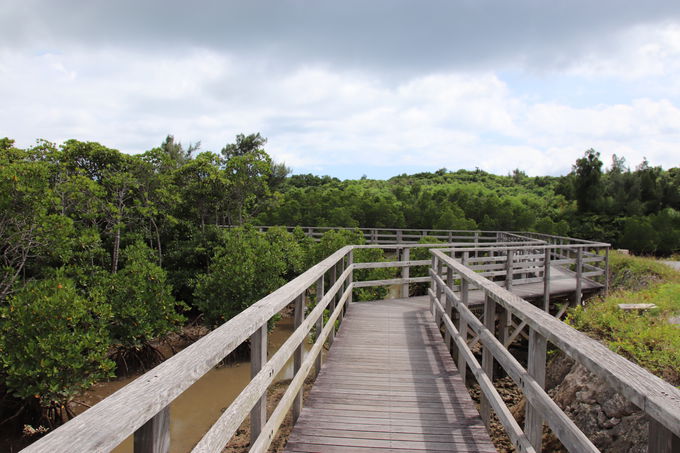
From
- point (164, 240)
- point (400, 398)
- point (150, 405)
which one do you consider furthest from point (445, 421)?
point (164, 240)

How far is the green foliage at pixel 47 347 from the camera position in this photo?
8227 mm

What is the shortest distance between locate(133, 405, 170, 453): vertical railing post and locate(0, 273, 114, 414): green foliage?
8.51 metres

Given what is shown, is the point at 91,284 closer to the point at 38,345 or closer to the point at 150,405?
the point at 38,345

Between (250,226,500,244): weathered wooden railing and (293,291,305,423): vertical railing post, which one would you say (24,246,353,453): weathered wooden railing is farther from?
(250,226,500,244): weathered wooden railing

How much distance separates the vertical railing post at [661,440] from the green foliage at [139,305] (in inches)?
455

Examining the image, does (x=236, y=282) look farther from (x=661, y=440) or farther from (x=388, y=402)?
(x=661, y=440)

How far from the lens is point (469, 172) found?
3287 inches

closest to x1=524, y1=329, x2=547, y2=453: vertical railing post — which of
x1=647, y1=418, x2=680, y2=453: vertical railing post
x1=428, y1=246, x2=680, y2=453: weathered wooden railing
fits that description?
x1=428, y1=246, x2=680, y2=453: weathered wooden railing

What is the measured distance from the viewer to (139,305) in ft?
37.6

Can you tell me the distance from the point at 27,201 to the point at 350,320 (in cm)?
801

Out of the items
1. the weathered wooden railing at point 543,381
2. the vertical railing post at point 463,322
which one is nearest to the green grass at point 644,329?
the vertical railing post at point 463,322

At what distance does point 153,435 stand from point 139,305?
11182mm

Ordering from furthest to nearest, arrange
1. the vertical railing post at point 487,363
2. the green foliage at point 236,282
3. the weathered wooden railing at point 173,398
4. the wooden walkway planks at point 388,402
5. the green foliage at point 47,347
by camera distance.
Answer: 1. the green foliage at point 236,282
2. the green foliage at point 47,347
3. the vertical railing post at point 487,363
4. the wooden walkway planks at point 388,402
5. the weathered wooden railing at point 173,398

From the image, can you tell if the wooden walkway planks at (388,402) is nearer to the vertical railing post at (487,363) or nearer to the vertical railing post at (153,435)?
the vertical railing post at (487,363)
